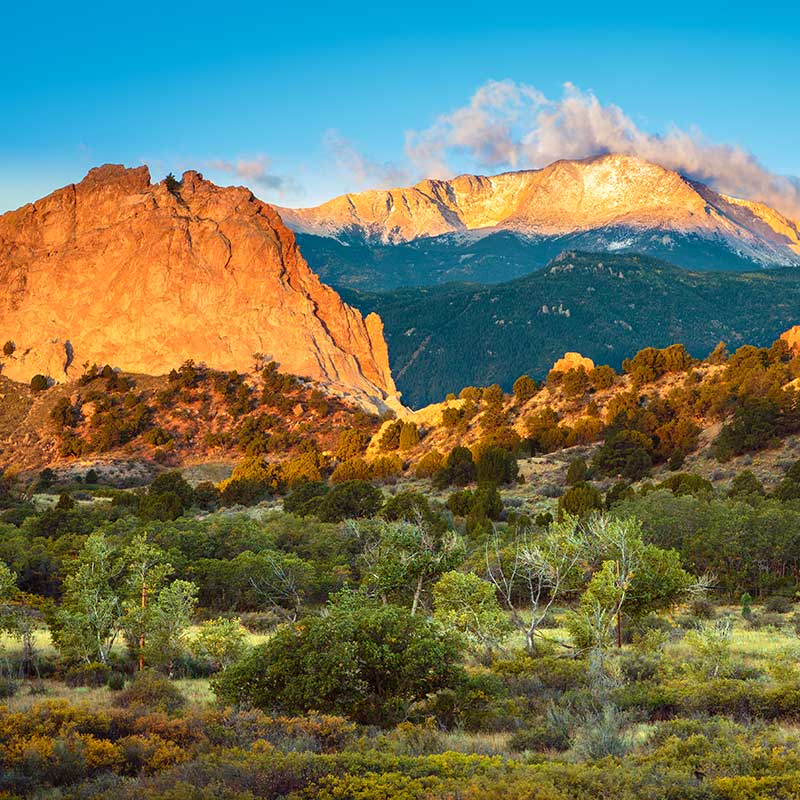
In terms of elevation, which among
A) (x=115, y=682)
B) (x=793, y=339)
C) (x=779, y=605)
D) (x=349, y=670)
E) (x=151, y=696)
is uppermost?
(x=793, y=339)

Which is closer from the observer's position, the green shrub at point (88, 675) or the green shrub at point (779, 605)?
the green shrub at point (88, 675)

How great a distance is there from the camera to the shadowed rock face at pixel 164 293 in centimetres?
9956

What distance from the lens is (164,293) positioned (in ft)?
332

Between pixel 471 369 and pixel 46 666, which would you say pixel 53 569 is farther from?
pixel 471 369

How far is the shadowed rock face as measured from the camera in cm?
9956

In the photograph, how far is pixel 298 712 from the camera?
13883 mm

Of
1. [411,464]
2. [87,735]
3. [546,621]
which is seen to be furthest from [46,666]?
[411,464]

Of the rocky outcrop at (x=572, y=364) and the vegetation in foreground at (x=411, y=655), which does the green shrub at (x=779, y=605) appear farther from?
the rocky outcrop at (x=572, y=364)

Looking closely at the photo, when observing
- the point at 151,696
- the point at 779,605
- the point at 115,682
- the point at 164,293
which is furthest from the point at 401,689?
the point at 164,293

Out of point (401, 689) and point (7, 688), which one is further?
point (7, 688)

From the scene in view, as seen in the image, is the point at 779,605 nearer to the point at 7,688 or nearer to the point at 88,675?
the point at 88,675

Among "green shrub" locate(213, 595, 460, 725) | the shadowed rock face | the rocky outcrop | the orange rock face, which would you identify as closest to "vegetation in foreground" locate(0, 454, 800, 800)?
"green shrub" locate(213, 595, 460, 725)

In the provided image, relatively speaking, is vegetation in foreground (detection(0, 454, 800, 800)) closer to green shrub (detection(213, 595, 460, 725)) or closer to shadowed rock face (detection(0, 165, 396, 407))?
green shrub (detection(213, 595, 460, 725))

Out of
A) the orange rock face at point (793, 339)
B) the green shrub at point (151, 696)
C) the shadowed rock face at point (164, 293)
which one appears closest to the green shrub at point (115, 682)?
the green shrub at point (151, 696)
